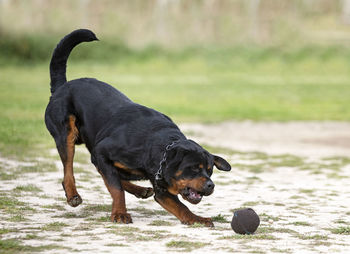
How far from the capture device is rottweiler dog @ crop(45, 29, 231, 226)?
554 cm

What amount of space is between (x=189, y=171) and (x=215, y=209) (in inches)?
56.3

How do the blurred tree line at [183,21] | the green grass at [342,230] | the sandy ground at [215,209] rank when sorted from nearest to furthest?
the sandy ground at [215,209], the green grass at [342,230], the blurred tree line at [183,21]

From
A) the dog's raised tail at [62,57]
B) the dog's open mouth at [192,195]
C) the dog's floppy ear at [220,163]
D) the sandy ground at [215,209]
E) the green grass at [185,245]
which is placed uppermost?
the dog's raised tail at [62,57]

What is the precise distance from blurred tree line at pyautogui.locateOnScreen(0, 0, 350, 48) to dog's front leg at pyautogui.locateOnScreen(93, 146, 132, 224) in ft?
82.3

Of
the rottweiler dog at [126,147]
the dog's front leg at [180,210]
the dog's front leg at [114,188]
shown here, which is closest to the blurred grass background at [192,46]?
the rottweiler dog at [126,147]

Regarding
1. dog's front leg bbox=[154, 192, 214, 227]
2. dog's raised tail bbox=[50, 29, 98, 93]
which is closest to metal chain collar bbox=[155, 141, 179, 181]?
dog's front leg bbox=[154, 192, 214, 227]

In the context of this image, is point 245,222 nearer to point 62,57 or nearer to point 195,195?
point 195,195

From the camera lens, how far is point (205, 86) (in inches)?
976

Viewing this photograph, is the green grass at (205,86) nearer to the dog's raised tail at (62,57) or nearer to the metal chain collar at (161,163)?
the dog's raised tail at (62,57)

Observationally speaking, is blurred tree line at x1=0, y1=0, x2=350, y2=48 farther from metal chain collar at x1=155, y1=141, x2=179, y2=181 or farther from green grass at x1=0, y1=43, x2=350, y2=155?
metal chain collar at x1=155, y1=141, x2=179, y2=181

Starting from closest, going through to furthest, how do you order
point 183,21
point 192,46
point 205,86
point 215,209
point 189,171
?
point 189,171
point 215,209
point 205,86
point 192,46
point 183,21

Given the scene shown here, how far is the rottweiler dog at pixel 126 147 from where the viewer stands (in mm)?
5543

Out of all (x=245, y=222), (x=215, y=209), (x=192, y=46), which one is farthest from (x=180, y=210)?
(x=192, y=46)

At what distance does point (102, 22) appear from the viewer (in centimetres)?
3294
